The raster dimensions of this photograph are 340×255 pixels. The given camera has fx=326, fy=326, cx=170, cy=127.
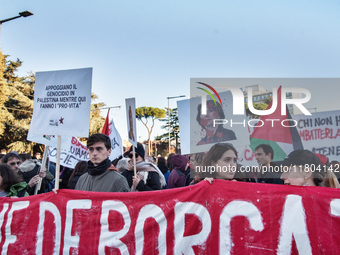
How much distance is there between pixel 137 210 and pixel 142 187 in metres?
1.14

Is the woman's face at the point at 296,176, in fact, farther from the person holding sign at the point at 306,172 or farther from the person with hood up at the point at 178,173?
the person with hood up at the point at 178,173

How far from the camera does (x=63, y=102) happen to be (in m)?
3.61

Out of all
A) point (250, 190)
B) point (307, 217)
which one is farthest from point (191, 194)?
point (307, 217)

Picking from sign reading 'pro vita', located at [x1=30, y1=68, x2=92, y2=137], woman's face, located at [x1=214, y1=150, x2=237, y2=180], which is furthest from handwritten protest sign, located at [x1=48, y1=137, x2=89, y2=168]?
woman's face, located at [x1=214, y1=150, x2=237, y2=180]

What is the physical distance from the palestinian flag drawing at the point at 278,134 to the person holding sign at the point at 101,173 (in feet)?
6.45

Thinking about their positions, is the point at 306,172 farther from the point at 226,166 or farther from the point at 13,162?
the point at 13,162

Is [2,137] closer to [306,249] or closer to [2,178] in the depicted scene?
[2,178]

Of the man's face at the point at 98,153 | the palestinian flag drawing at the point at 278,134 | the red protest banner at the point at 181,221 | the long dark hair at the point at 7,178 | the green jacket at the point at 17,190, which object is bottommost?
the red protest banner at the point at 181,221

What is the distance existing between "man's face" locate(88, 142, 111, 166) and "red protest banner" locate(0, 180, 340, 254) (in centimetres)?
35

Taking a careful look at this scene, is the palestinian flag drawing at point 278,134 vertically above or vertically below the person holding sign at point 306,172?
above

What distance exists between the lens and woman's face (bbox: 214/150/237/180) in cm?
317

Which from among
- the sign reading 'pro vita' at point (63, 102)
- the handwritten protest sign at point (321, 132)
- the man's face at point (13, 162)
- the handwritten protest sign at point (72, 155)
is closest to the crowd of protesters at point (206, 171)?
the handwritten protest sign at point (321, 132)

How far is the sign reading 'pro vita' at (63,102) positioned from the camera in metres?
3.51

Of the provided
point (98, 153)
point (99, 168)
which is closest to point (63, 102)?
point (98, 153)
